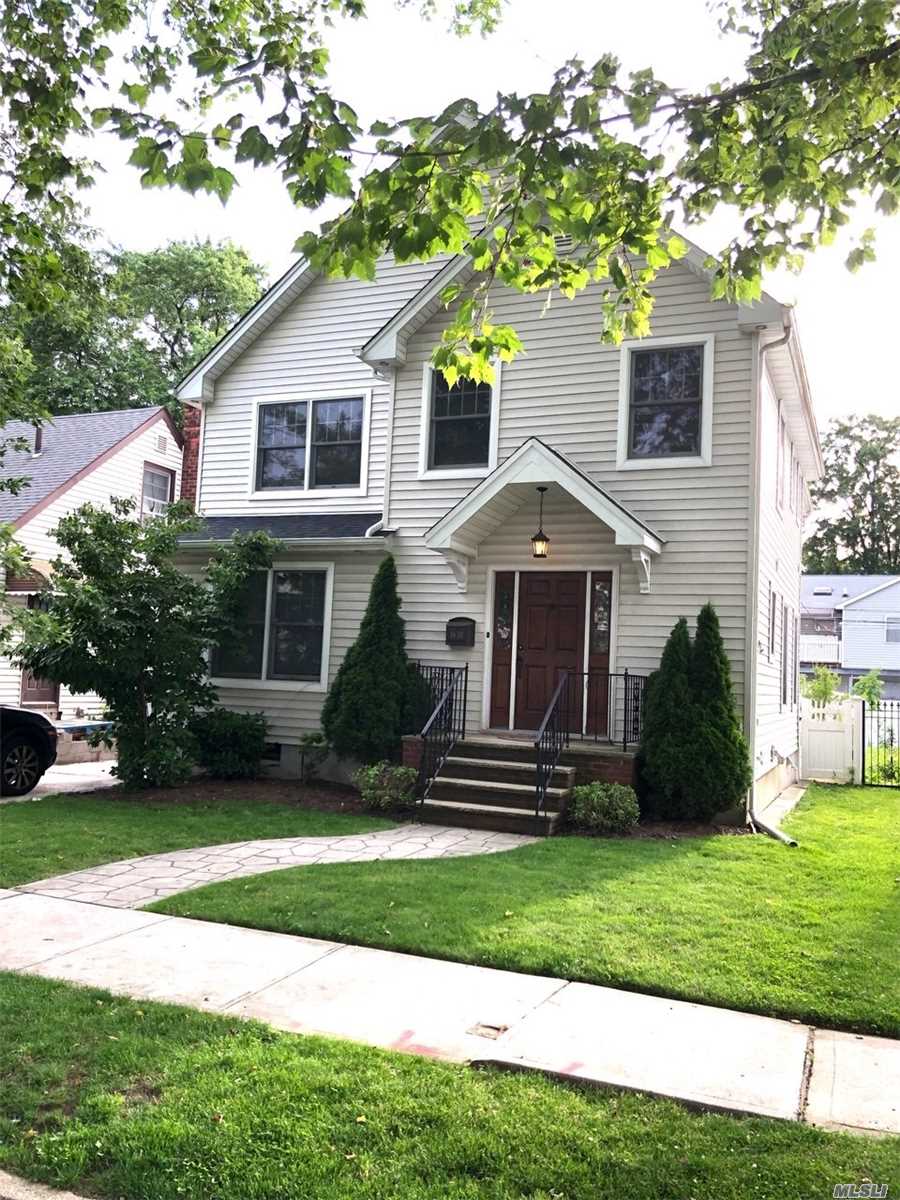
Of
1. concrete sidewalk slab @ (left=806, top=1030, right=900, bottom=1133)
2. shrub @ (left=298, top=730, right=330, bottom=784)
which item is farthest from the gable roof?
concrete sidewalk slab @ (left=806, top=1030, right=900, bottom=1133)

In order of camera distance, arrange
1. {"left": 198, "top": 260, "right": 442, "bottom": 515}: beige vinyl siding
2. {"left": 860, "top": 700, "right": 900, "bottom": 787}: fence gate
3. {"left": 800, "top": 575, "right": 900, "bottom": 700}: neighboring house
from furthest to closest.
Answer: {"left": 800, "top": 575, "right": 900, "bottom": 700}: neighboring house, {"left": 860, "top": 700, "right": 900, "bottom": 787}: fence gate, {"left": 198, "top": 260, "right": 442, "bottom": 515}: beige vinyl siding

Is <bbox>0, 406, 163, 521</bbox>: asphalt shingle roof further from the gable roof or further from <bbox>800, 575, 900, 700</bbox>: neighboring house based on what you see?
<bbox>800, 575, 900, 700</bbox>: neighboring house

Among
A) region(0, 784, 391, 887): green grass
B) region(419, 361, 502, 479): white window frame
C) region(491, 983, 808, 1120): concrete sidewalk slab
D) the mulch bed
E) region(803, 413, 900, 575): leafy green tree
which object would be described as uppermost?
region(803, 413, 900, 575): leafy green tree

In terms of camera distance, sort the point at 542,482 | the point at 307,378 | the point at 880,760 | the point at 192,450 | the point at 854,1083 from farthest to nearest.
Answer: the point at 880,760 < the point at 192,450 < the point at 307,378 < the point at 542,482 < the point at 854,1083

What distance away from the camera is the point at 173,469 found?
24.4 meters

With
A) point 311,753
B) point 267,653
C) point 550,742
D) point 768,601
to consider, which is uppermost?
point 768,601

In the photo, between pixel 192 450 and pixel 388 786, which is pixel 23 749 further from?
pixel 192 450

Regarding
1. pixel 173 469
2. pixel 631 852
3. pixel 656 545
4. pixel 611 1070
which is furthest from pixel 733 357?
pixel 173 469

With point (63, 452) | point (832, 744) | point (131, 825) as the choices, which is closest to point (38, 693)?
point (63, 452)

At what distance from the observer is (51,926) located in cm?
570

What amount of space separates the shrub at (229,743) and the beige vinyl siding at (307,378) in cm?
330

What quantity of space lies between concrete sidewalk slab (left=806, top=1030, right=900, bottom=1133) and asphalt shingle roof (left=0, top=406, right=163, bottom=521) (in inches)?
745

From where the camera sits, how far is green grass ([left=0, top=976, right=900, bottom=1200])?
9.29 ft

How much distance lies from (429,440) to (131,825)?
635 centimetres
